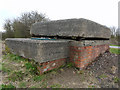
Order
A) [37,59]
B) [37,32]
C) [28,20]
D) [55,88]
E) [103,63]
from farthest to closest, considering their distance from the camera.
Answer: [28,20]
[37,32]
[103,63]
[37,59]
[55,88]

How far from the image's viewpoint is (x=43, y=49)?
2.09 metres

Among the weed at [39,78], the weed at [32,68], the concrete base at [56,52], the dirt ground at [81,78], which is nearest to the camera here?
the dirt ground at [81,78]

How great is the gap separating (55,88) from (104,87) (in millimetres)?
1261

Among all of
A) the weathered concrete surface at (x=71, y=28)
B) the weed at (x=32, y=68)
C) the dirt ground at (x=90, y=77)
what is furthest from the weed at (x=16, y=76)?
the weathered concrete surface at (x=71, y=28)

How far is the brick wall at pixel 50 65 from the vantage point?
6.99 ft

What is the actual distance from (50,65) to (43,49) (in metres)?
0.58

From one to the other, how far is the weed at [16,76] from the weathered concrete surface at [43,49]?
558 millimetres

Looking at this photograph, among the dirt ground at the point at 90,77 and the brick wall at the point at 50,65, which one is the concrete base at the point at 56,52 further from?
the dirt ground at the point at 90,77

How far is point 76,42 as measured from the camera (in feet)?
8.45

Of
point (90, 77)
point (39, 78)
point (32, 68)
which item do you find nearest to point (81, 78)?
point (90, 77)

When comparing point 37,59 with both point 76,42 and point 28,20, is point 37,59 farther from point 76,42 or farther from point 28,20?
point 28,20

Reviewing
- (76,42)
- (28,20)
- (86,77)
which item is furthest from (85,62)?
(28,20)

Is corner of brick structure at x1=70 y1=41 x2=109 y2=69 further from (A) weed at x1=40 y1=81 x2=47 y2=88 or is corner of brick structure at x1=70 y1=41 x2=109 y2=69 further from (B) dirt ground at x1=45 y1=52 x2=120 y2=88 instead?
(A) weed at x1=40 y1=81 x2=47 y2=88

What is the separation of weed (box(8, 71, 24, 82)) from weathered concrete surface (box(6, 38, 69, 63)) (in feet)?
1.83
